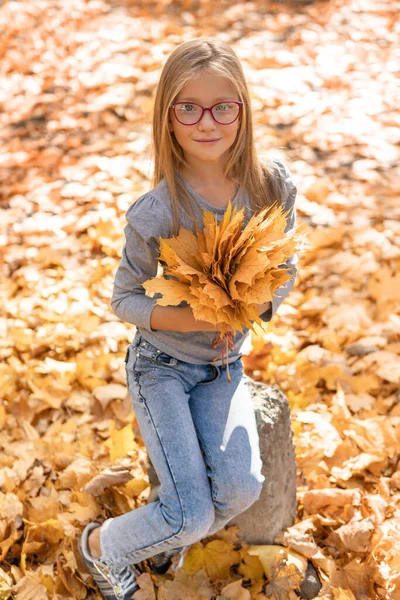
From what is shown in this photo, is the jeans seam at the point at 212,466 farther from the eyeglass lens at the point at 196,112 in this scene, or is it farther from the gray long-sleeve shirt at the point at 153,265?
the eyeglass lens at the point at 196,112

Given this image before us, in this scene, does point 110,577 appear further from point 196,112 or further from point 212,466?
point 196,112

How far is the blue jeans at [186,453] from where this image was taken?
6.24ft

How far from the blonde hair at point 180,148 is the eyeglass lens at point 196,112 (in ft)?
0.12

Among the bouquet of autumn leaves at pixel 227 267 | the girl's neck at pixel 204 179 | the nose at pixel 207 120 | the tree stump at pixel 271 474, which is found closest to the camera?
the bouquet of autumn leaves at pixel 227 267

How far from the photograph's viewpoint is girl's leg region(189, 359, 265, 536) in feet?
6.32

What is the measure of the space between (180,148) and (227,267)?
47cm

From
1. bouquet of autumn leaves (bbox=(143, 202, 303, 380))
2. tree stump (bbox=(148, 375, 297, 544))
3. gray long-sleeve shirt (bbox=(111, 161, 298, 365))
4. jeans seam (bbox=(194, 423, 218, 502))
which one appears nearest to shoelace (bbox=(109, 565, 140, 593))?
tree stump (bbox=(148, 375, 297, 544))

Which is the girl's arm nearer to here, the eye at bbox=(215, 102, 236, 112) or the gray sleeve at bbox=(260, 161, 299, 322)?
the gray sleeve at bbox=(260, 161, 299, 322)

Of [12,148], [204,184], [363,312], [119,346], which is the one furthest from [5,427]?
[12,148]

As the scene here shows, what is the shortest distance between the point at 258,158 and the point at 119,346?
1358mm

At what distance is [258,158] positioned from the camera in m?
2.11

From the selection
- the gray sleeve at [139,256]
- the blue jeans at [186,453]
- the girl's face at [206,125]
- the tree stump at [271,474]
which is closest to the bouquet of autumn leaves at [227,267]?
the gray sleeve at [139,256]

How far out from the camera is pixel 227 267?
Result: 1769 mm

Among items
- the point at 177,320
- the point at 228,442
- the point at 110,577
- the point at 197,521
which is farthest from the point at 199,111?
the point at 110,577
